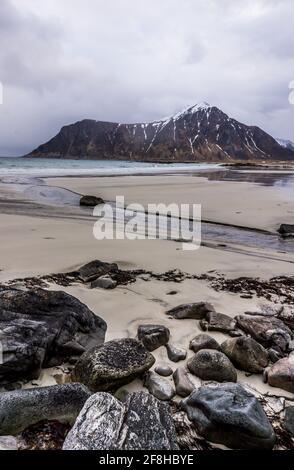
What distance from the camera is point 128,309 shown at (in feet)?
13.0

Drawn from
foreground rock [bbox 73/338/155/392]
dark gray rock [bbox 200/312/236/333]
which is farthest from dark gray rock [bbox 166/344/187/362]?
dark gray rock [bbox 200/312/236/333]

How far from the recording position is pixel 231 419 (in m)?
2.10

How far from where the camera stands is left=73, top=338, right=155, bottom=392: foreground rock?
2.53 m

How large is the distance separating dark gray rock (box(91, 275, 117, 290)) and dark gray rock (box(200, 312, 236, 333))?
4.99ft

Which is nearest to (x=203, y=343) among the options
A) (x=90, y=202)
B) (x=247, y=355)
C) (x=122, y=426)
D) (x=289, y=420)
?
(x=247, y=355)

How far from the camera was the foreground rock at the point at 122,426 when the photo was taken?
1954 mm

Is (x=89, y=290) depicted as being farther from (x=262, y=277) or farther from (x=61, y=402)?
(x=262, y=277)

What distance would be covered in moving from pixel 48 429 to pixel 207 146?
203931 mm

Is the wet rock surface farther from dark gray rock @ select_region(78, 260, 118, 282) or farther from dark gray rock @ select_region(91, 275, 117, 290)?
dark gray rock @ select_region(78, 260, 118, 282)

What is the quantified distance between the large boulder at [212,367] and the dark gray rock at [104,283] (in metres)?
1.99

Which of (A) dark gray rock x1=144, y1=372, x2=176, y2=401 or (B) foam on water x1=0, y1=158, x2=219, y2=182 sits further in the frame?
(B) foam on water x1=0, y1=158, x2=219, y2=182

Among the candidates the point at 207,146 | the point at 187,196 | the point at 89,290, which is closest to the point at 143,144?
the point at 207,146

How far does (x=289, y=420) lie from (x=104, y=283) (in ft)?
9.61
